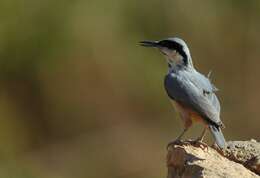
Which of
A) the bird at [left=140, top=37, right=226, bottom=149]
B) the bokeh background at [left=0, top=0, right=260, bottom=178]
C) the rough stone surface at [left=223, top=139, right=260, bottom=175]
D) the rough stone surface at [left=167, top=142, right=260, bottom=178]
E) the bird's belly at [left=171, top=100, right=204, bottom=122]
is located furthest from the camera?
the bokeh background at [left=0, top=0, right=260, bottom=178]

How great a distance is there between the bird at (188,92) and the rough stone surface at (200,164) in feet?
0.98

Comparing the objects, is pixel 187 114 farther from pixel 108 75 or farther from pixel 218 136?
pixel 108 75

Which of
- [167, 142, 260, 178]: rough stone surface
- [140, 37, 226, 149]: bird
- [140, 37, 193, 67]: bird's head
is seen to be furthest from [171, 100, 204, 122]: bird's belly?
[167, 142, 260, 178]: rough stone surface

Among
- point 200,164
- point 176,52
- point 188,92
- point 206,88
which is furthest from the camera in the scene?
point 176,52

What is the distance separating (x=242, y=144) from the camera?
918cm

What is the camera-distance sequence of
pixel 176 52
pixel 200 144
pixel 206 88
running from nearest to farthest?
1. pixel 200 144
2. pixel 206 88
3. pixel 176 52

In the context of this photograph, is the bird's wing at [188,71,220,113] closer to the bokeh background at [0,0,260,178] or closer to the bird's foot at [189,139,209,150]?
the bird's foot at [189,139,209,150]

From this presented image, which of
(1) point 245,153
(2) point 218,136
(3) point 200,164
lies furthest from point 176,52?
(3) point 200,164

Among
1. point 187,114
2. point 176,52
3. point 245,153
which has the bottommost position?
point 245,153

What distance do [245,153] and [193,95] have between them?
1.12 metres

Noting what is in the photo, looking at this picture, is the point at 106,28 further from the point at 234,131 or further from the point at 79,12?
the point at 234,131

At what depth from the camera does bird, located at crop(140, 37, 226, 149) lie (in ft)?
32.1

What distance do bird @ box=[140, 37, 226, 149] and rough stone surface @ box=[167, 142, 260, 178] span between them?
30 centimetres

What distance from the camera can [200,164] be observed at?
8.42 metres
